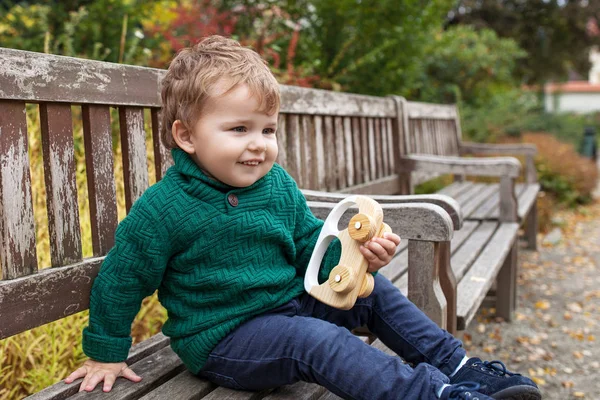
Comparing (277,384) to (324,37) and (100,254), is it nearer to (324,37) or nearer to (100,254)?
(100,254)

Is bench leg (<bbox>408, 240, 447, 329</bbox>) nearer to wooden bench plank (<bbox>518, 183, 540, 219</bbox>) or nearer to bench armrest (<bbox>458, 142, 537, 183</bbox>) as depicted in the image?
wooden bench plank (<bbox>518, 183, 540, 219</bbox>)

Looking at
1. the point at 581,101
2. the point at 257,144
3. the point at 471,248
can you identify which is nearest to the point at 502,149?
the point at 471,248

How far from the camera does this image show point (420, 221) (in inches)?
79.3

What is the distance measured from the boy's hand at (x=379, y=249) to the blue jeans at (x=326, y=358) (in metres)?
0.20

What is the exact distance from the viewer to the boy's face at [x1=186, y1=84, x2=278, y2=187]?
1.61m

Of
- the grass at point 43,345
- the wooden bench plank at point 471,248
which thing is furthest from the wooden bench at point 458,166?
the grass at point 43,345

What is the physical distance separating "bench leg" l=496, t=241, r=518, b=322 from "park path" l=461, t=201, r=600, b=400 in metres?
0.07

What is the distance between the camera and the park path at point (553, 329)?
123 inches

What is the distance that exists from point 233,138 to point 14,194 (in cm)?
55

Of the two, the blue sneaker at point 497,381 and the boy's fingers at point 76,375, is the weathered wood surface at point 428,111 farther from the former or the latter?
the boy's fingers at point 76,375

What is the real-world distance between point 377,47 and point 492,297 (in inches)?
92.2

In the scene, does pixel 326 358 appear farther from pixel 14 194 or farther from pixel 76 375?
pixel 14 194

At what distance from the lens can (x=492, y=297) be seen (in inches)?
156

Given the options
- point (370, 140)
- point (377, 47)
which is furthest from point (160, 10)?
point (370, 140)
